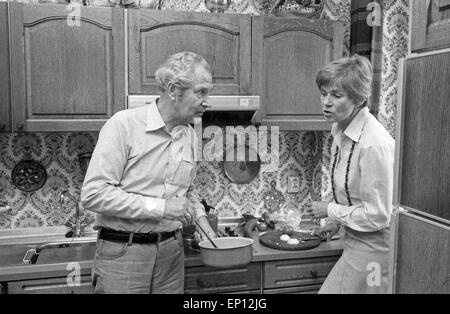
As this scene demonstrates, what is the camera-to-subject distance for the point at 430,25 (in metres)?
0.94

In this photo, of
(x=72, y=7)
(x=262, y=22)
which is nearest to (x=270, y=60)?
(x=262, y=22)

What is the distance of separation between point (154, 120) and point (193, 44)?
2.31 feet

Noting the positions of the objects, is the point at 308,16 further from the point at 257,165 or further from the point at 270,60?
the point at 257,165

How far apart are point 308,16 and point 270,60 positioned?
0.36 m

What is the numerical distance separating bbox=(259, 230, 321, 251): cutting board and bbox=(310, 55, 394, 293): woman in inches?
18.0

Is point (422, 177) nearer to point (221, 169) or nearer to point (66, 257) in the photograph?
point (66, 257)

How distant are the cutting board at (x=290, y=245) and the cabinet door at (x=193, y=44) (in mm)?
787

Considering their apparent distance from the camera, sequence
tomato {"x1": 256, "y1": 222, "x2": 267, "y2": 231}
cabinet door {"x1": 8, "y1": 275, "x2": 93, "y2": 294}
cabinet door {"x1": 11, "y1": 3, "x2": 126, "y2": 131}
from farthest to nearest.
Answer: tomato {"x1": 256, "y1": 222, "x2": 267, "y2": 231} → cabinet door {"x1": 11, "y1": 3, "x2": 126, "y2": 131} → cabinet door {"x1": 8, "y1": 275, "x2": 93, "y2": 294}

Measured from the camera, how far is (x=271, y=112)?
2.51 m

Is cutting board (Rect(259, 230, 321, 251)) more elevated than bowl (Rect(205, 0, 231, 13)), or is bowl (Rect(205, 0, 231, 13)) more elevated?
bowl (Rect(205, 0, 231, 13))

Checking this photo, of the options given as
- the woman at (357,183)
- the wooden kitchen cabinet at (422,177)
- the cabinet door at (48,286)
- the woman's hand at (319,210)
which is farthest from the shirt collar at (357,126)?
the cabinet door at (48,286)

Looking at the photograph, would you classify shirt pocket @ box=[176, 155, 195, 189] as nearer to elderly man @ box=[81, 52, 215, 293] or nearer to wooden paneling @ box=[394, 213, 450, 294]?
elderly man @ box=[81, 52, 215, 293]

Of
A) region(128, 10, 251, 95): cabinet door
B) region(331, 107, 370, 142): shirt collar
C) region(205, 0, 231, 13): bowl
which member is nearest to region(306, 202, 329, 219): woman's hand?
region(331, 107, 370, 142): shirt collar

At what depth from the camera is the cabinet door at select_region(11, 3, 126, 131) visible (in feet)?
7.09
